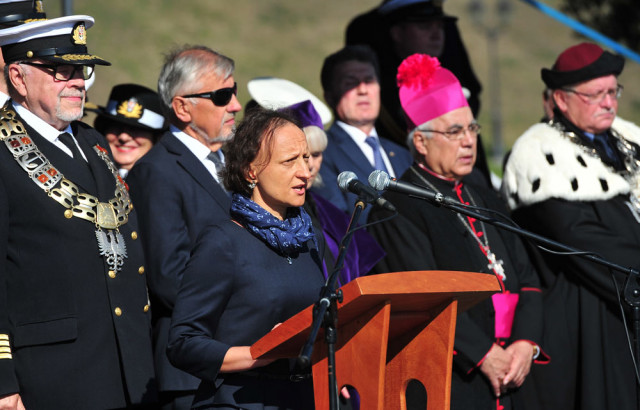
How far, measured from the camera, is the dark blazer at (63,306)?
13.1 ft

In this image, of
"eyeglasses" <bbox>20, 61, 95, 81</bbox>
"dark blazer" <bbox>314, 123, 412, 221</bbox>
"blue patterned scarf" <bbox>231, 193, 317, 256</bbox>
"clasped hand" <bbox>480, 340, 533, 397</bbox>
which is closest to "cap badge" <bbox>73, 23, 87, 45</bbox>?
"eyeglasses" <bbox>20, 61, 95, 81</bbox>

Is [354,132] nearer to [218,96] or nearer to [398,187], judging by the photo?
[218,96]

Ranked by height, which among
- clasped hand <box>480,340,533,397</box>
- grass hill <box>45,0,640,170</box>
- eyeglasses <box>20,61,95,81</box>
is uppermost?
grass hill <box>45,0,640,170</box>

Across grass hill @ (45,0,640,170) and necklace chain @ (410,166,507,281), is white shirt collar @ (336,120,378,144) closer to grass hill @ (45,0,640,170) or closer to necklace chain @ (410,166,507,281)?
necklace chain @ (410,166,507,281)

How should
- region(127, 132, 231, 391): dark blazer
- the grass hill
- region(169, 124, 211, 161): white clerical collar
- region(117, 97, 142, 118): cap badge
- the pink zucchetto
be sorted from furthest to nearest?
the grass hill
region(117, 97, 142, 118): cap badge
the pink zucchetto
region(169, 124, 211, 161): white clerical collar
region(127, 132, 231, 391): dark blazer

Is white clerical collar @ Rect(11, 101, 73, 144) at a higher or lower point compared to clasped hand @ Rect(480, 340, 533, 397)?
higher

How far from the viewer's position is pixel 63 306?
4.07 metres

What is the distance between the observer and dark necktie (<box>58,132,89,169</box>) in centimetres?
443

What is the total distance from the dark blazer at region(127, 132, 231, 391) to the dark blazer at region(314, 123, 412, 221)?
1.00 metres

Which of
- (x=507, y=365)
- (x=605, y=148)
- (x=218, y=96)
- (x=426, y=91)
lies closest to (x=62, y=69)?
(x=218, y=96)

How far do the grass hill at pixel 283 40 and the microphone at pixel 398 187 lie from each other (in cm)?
2905

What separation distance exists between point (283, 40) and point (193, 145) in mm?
45467

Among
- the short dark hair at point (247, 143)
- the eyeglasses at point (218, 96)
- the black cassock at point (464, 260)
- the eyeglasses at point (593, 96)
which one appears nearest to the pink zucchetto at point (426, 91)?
the black cassock at point (464, 260)

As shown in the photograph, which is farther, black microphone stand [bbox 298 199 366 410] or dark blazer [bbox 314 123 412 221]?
dark blazer [bbox 314 123 412 221]
